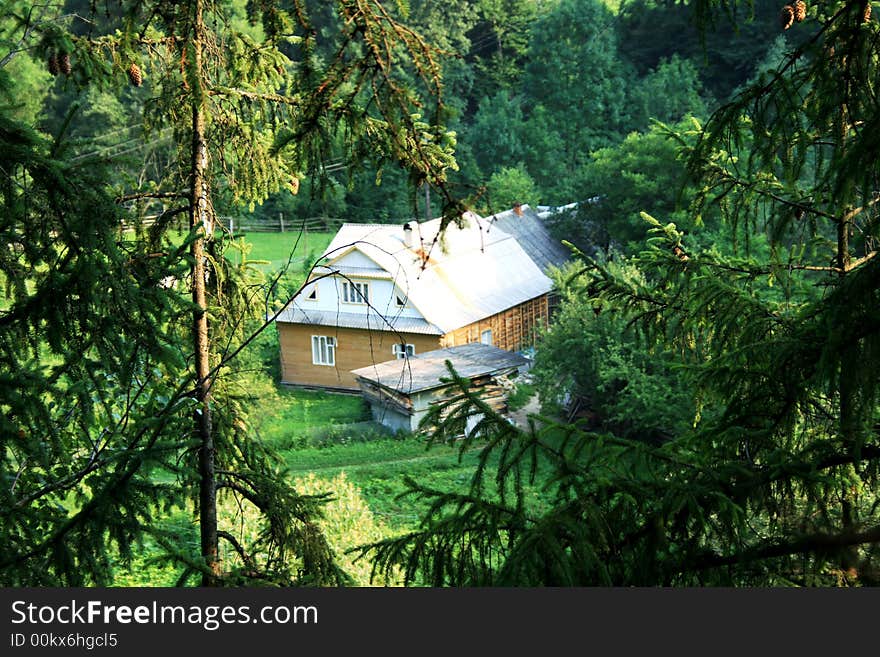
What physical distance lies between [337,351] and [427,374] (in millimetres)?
4550

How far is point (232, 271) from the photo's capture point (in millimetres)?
6941

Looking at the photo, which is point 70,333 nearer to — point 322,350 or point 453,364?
point 453,364

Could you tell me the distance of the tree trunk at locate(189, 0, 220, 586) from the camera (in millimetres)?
6043

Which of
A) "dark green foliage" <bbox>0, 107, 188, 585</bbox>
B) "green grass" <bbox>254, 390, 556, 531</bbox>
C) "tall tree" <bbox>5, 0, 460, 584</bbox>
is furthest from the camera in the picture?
"green grass" <bbox>254, 390, 556, 531</bbox>

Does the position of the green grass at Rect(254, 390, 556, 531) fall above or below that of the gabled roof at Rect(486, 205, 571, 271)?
below

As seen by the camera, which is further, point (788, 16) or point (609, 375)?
point (609, 375)

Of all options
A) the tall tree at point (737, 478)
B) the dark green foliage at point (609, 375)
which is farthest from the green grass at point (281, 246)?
the tall tree at point (737, 478)

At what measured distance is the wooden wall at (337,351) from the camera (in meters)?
28.5

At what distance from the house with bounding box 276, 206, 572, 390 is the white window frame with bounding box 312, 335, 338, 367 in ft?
0.10

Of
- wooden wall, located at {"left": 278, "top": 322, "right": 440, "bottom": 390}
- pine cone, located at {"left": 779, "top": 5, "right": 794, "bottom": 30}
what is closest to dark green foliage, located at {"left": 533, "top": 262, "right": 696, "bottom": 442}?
wooden wall, located at {"left": 278, "top": 322, "right": 440, "bottom": 390}

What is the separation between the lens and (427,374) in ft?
82.7

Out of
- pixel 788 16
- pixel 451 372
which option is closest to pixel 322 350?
pixel 788 16

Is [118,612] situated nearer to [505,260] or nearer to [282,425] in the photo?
[282,425]

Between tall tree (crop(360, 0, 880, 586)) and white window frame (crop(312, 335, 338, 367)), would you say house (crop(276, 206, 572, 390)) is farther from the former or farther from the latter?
tall tree (crop(360, 0, 880, 586))
